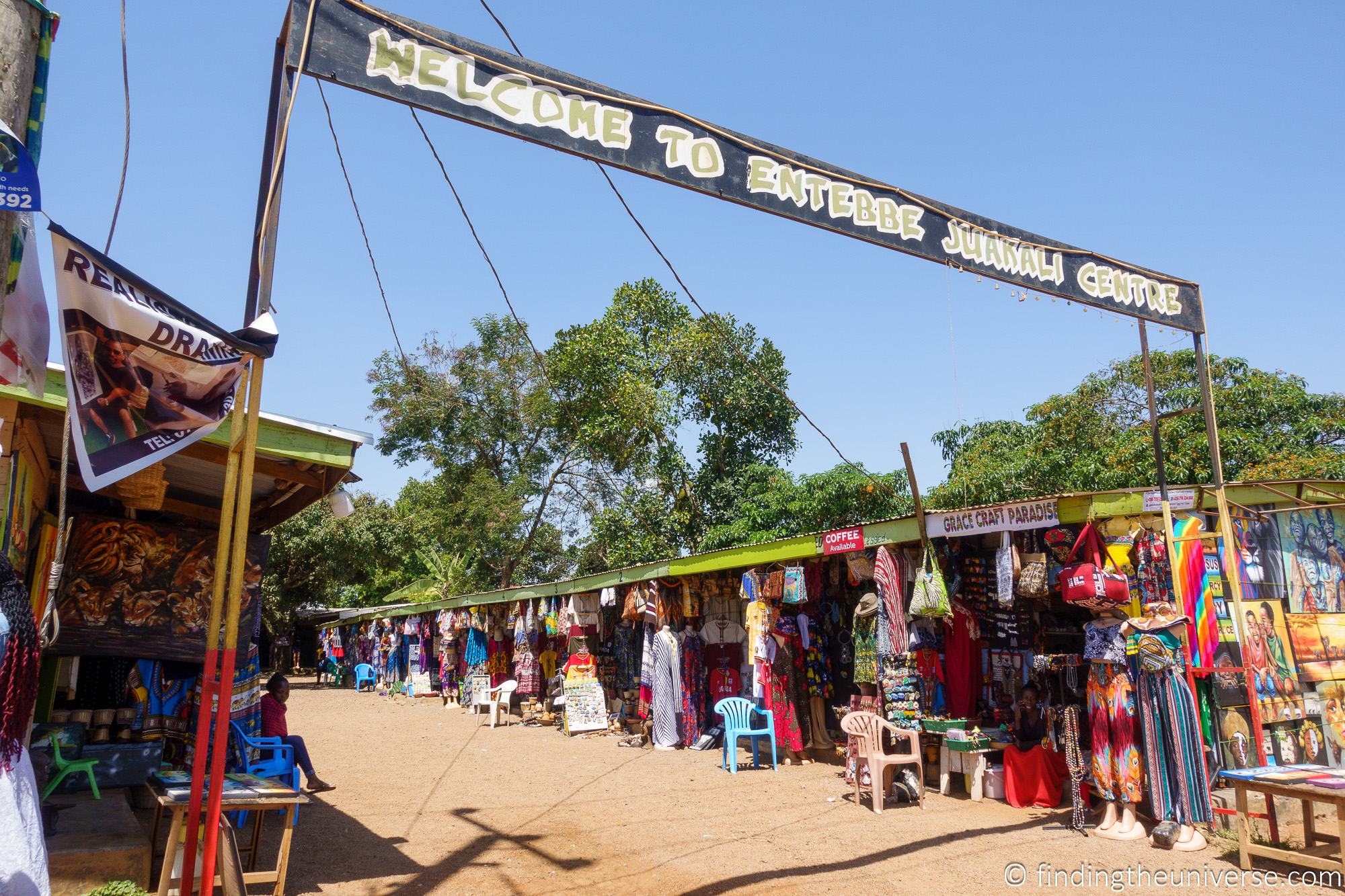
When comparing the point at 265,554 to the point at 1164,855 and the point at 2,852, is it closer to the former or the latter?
the point at 2,852

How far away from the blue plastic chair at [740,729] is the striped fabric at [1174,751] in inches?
182

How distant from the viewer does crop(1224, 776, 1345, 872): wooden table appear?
5.32 m

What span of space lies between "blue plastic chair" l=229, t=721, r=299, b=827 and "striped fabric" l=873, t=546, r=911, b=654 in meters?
5.42

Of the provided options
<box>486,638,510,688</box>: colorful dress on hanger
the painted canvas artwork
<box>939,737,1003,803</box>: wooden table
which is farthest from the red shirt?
<box>486,638,510,688</box>: colorful dress on hanger

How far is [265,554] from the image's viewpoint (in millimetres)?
6973

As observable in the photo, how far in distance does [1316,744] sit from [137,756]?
954 cm

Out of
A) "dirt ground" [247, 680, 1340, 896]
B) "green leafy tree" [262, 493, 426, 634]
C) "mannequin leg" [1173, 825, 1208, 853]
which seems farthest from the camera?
"green leafy tree" [262, 493, 426, 634]

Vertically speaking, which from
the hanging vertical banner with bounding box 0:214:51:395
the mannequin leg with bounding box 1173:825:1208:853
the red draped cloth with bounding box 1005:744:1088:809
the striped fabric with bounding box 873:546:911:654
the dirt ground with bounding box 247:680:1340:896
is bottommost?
A: the dirt ground with bounding box 247:680:1340:896

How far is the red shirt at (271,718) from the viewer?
313 inches

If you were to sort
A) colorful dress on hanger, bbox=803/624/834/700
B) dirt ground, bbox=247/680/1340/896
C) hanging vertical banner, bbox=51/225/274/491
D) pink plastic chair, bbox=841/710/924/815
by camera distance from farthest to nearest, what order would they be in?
1. colorful dress on hanger, bbox=803/624/834/700
2. pink plastic chair, bbox=841/710/924/815
3. dirt ground, bbox=247/680/1340/896
4. hanging vertical banner, bbox=51/225/274/491

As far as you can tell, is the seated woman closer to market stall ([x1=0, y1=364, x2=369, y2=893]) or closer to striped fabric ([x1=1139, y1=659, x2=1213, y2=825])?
striped fabric ([x1=1139, y1=659, x2=1213, y2=825])

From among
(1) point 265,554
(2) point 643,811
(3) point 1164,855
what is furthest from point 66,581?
(3) point 1164,855

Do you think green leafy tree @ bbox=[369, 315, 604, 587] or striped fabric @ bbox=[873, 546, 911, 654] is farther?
green leafy tree @ bbox=[369, 315, 604, 587]

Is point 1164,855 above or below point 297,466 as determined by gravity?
below
